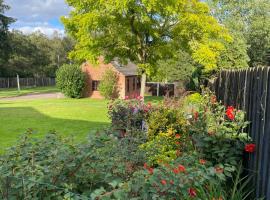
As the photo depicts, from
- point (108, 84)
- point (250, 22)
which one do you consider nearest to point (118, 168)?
point (108, 84)

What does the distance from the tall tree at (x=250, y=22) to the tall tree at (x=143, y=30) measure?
9.02m

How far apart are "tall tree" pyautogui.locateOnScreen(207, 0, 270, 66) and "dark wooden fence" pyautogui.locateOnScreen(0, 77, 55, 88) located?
3126cm

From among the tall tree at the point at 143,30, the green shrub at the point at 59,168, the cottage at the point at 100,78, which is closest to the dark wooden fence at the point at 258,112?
the green shrub at the point at 59,168

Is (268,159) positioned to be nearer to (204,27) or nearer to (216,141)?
(216,141)

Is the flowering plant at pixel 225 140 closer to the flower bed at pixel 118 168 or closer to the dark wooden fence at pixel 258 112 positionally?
the flower bed at pixel 118 168

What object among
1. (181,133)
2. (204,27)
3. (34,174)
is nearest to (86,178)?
(34,174)

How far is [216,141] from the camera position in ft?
13.9

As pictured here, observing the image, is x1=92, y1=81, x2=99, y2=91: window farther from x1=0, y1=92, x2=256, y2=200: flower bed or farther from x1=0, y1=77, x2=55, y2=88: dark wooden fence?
x1=0, y1=92, x2=256, y2=200: flower bed

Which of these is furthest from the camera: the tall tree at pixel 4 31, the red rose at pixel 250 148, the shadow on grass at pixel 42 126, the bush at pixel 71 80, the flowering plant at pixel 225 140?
the tall tree at pixel 4 31

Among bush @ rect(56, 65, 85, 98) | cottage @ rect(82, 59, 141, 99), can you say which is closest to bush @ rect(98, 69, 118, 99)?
cottage @ rect(82, 59, 141, 99)

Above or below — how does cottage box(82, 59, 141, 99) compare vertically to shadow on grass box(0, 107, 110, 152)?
above

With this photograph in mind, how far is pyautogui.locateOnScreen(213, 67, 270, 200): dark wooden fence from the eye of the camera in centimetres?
376

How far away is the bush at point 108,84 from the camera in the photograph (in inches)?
1192

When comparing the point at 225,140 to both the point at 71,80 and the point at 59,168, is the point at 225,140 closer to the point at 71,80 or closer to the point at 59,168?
the point at 59,168
